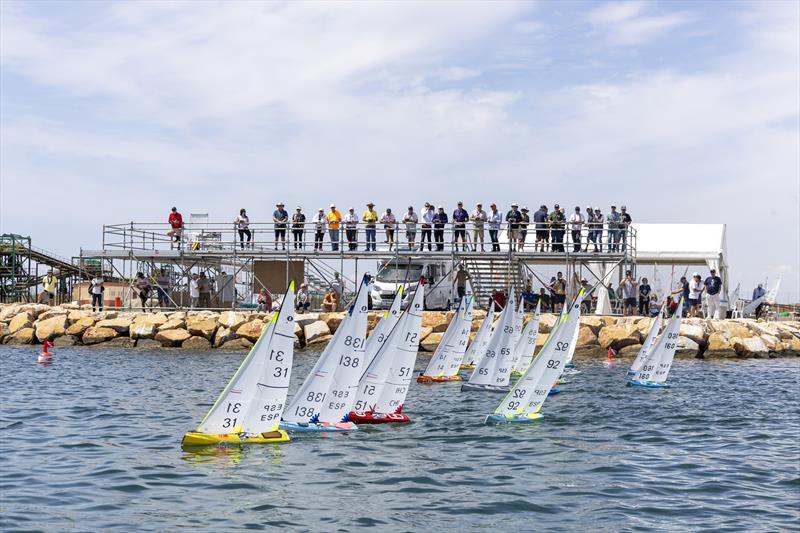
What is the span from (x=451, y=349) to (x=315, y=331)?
11014 millimetres

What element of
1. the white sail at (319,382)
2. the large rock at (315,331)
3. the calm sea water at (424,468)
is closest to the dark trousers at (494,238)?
the large rock at (315,331)

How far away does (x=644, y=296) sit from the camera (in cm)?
4303

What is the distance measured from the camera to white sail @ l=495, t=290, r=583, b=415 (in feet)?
71.9

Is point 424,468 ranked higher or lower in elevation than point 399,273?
lower

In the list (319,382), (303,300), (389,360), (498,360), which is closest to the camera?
(319,382)

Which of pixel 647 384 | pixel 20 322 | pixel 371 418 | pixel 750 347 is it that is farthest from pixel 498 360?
pixel 20 322

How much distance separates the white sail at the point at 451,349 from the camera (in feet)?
103

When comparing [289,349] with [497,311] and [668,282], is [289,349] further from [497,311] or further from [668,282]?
[668,282]

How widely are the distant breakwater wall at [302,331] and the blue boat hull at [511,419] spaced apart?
17.1 meters

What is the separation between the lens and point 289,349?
18.7m

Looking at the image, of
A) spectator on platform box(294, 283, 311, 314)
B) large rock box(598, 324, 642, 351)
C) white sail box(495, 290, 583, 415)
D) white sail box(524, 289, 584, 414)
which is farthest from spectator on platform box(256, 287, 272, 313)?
white sail box(524, 289, 584, 414)

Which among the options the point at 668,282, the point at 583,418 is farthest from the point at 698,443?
the point at 668,282

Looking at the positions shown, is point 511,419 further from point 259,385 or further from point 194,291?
point 194,291

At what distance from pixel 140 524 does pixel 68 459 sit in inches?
198
